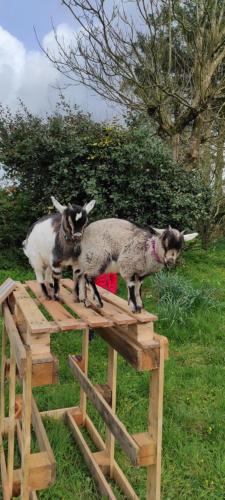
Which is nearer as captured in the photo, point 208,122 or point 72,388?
point 72,388

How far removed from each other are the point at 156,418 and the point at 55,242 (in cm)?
97

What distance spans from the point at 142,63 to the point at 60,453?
259 inches

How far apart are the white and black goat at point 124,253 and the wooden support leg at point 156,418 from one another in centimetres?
32

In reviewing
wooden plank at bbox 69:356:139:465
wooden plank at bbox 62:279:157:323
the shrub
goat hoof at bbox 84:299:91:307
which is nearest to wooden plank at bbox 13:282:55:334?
goat hoof at bbox 84:299:91:307

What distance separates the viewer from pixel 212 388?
3592 mm

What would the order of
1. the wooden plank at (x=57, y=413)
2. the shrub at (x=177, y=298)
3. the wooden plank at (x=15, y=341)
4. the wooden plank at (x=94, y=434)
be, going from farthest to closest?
the shrub at (x=177, y=298) < the wooden plank at (x=57, y=413) < the wooden plank at (x=94, y=434) < the wooden plank at (x=15, y=341)

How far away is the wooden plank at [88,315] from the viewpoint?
1793 mm

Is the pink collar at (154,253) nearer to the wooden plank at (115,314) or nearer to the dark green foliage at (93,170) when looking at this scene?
the wooden plank at (115,314)

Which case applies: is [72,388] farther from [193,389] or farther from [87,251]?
[87,251]

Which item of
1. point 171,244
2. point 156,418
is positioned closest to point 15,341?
point 156,418

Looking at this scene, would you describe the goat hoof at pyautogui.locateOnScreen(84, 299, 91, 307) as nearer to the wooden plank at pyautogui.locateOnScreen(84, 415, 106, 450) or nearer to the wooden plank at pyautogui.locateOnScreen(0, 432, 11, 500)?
the wooden plank at pyautogui.locateOnScreen(0, 432, 11, 500)

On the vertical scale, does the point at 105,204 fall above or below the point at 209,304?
above

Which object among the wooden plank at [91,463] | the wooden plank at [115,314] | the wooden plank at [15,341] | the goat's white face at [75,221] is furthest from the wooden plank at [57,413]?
the goat's white face at [75,221]

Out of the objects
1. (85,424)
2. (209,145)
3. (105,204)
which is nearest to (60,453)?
(85,424)
